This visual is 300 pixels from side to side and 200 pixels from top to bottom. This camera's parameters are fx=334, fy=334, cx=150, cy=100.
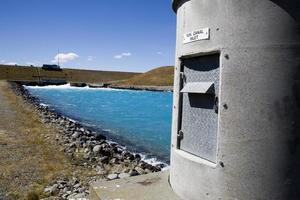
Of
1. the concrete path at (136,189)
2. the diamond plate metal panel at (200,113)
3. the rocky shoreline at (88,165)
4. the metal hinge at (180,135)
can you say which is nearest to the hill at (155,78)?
the rocky shoreline at (88,165)

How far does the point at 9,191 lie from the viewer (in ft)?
22.3

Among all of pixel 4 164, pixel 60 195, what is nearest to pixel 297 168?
pixel 60 195

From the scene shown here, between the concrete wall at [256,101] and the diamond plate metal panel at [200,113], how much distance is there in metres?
0.21

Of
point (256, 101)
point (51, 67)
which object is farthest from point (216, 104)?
point (51, 67)

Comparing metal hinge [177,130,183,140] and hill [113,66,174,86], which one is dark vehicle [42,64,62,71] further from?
metal hinge [177,130,183,140]

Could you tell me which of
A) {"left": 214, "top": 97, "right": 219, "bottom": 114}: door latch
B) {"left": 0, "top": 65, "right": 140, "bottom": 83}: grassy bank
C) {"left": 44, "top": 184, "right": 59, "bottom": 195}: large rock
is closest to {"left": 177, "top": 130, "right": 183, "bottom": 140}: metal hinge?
{"left": 214, "top": 97, "right": 219, "bottom": 114}: door latch

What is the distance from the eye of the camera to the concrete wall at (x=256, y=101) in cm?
349

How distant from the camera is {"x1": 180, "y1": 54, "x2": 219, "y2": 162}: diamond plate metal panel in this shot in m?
4.12

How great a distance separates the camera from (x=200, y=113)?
4.39 m

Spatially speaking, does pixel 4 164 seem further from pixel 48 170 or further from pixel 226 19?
pixel 226 19

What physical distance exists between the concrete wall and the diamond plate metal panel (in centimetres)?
21

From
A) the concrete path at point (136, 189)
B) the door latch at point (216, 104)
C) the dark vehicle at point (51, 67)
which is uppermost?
the dark vehicle at point (51, 67)

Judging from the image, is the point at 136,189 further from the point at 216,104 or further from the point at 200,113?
the point at 216,104

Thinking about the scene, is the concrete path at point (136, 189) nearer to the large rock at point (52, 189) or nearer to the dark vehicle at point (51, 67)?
the large rock at point (52, 189)
